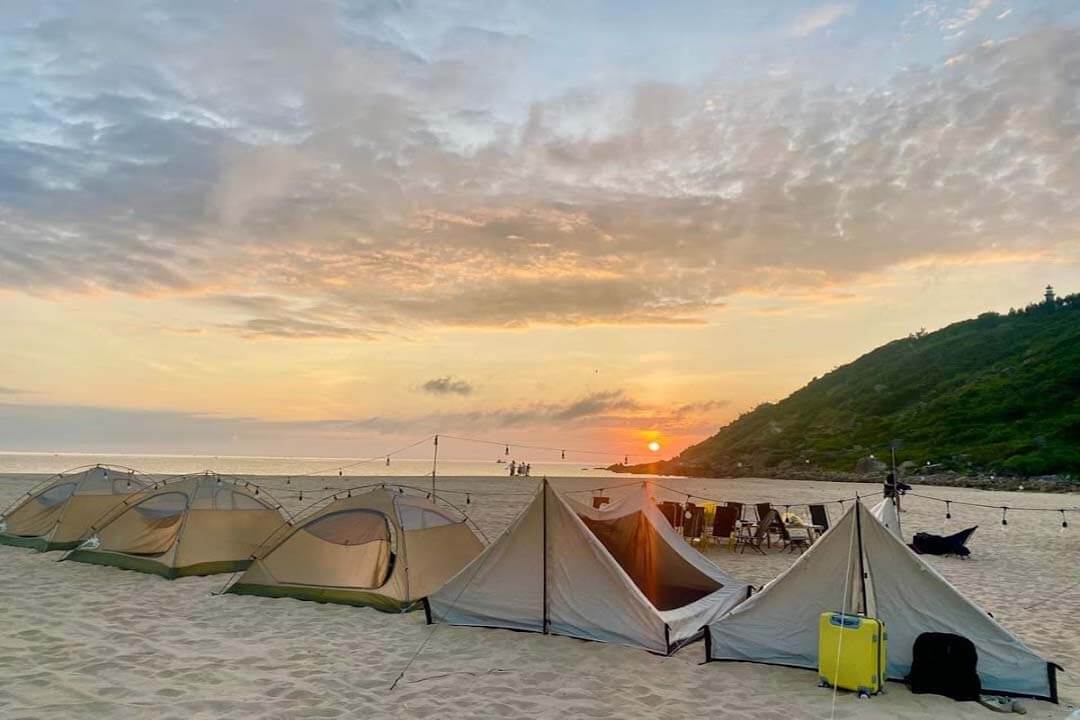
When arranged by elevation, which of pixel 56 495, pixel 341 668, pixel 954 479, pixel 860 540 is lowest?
pixel 341 668

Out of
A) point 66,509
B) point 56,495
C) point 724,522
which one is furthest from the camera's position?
point 724,522

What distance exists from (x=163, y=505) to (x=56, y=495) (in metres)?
5.51

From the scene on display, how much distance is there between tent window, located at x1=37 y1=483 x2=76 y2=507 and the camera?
1669 centimetres

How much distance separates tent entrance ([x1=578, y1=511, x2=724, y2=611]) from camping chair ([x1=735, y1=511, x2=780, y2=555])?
7.21 m

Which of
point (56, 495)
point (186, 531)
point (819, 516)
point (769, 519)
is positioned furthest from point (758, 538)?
point (56, 495)

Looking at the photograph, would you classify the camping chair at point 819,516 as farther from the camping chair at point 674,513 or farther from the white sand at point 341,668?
the white sand at point 341,668

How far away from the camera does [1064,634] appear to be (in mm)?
9430

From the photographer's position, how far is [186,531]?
12.9 meters

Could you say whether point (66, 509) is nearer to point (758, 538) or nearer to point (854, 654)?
point (854, 654)

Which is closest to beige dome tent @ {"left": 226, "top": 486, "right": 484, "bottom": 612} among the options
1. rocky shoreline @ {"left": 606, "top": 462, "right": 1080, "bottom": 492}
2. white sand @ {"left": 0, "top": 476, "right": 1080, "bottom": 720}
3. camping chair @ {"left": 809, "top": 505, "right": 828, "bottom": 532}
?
white sand @ {"left": 0, "top": 476, "right": 1080, "bottom": 720}

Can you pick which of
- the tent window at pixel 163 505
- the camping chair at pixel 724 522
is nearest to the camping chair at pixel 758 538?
the camping chair at pixel 724 522

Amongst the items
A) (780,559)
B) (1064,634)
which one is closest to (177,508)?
(780,559)

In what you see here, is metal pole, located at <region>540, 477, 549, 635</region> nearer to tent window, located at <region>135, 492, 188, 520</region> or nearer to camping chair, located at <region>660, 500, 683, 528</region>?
tent window, located at <region>135, 492, 188, 520</region>

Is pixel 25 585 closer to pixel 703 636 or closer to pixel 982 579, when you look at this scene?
pixel 703 636
